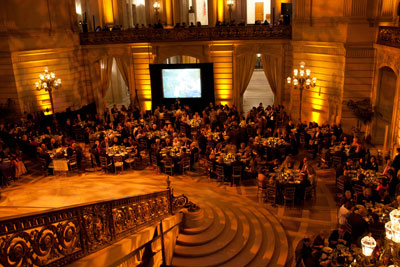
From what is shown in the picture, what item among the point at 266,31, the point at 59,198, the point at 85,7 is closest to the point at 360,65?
the point at 266,31

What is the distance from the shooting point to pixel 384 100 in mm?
14781

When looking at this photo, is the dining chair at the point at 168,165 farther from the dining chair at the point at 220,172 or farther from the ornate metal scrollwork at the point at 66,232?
the ornate metal scrollwork at the point at 66,232

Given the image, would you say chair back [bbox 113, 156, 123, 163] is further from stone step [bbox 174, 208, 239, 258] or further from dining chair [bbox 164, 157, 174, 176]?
stone step [bbox 174, 208, 239, 258]

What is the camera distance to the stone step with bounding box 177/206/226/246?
824cm

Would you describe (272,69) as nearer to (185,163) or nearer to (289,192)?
(185,163)

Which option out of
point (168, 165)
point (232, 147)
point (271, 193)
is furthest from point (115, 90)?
point (271, 193)

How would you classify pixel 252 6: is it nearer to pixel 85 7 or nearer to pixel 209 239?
pixel 85 7

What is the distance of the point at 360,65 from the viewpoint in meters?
15.1

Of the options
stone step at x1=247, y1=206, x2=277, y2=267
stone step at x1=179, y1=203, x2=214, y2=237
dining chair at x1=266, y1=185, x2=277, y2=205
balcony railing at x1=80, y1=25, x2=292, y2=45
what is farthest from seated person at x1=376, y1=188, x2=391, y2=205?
balcony railing at x1=80, y1=25, x2=292, y2=45

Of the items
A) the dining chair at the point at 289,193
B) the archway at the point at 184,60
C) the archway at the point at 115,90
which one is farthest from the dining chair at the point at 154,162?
the archway at the point at 184,60

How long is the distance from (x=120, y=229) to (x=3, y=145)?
11132mm

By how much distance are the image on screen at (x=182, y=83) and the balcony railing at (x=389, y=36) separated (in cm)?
922

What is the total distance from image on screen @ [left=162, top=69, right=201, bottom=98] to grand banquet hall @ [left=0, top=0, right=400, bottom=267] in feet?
0.19

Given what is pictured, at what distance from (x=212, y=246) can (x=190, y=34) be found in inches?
538
